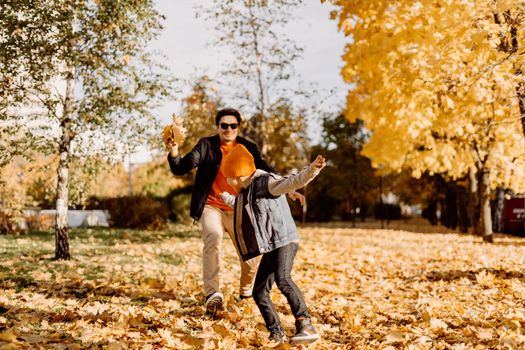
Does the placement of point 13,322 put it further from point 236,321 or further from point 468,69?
point 468,69

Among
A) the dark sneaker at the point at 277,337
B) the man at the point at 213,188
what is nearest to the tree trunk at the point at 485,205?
the man at the point at 213,188

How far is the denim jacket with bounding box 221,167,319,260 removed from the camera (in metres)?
4.20

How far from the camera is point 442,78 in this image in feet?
25.7

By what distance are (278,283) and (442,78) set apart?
5017 mm

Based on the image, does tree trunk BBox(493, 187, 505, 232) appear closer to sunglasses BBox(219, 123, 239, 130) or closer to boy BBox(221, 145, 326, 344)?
sunglasses BBox(219, 123, 239, 130)

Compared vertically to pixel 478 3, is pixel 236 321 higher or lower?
lower

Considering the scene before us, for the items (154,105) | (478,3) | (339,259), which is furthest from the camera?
(339,259)

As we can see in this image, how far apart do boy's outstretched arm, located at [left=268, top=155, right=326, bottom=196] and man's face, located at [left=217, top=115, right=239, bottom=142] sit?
1.38 metres

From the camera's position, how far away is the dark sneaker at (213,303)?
551 cm

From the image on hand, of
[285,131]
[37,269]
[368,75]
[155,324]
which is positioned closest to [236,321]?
[155,324]

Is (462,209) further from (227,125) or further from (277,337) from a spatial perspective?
(277,337)

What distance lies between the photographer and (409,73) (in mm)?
7797

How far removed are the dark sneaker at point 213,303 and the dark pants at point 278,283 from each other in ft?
3.97

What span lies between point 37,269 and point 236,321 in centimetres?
426
